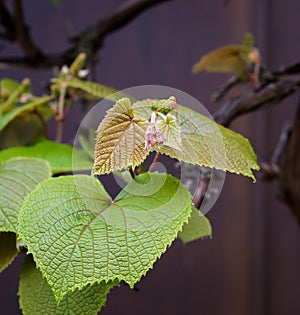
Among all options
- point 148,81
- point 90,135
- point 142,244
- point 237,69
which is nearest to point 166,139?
point 142,244

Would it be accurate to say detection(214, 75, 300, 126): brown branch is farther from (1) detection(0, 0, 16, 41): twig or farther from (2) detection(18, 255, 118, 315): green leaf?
(1) detection(0, 0, 16, 41): twig

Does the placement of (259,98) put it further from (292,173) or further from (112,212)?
(112,212)

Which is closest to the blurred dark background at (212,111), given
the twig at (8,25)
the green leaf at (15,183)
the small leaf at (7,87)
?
the twig at (8,25)

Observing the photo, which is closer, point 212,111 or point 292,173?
point 292,173

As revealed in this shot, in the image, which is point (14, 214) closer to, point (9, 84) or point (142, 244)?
point (142, 244)

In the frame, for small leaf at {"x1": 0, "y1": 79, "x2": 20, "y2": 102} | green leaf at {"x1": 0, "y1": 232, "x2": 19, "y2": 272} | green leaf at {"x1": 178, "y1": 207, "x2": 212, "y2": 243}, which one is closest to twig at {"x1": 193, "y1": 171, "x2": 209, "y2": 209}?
green leaf at {"x1": 178, "y1": 207, "x2": 212, "y2": 243}

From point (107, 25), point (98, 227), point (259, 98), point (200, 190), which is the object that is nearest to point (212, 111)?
point (107, 25)
